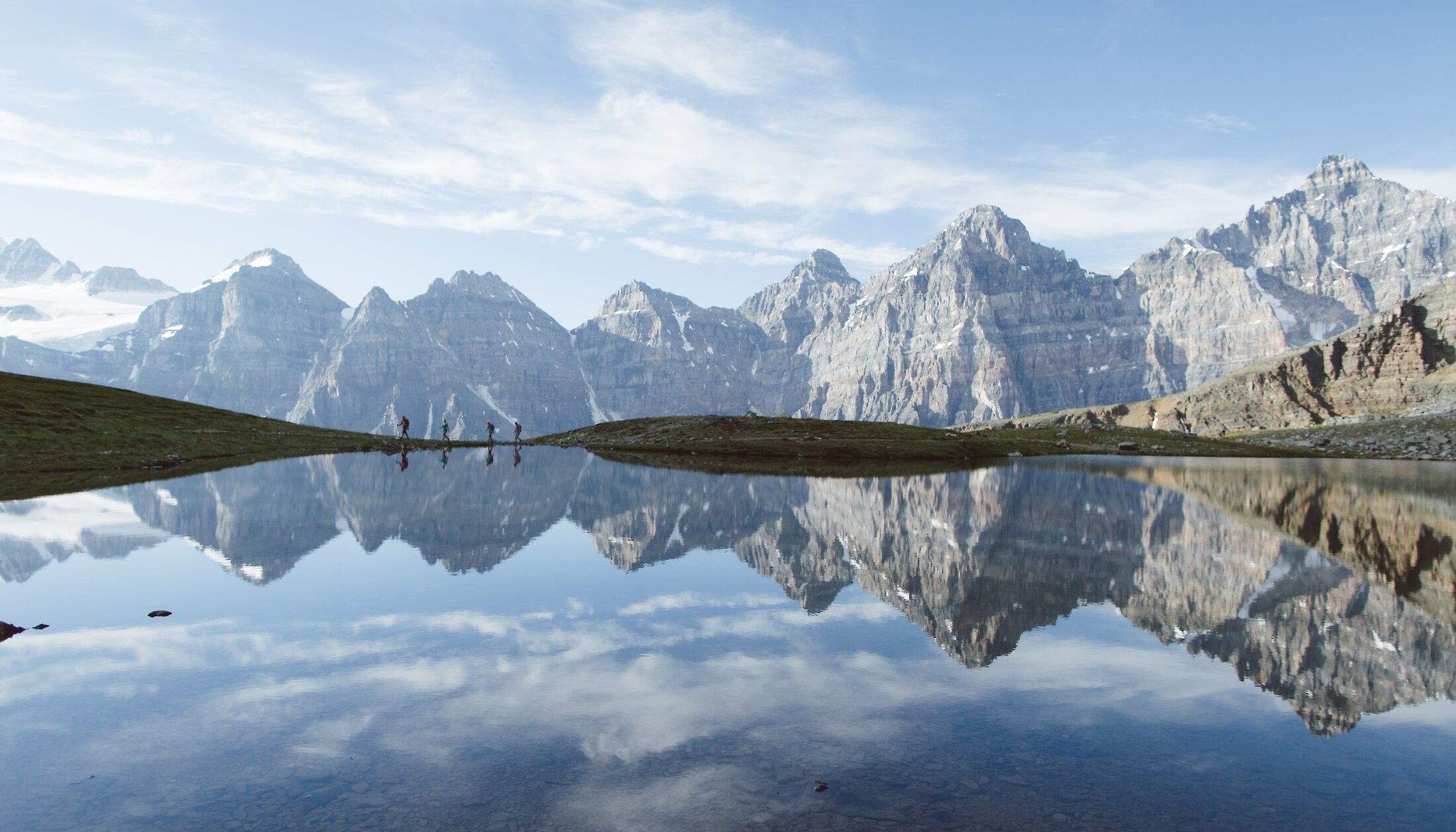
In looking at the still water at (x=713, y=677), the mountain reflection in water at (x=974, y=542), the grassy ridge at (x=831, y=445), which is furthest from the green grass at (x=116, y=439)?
the grassy ridge at (x=831, y=445)

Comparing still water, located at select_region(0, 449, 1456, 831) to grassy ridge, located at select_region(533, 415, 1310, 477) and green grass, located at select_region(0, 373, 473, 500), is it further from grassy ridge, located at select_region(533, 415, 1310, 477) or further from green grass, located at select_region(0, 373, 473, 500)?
grassy ridge, located at select_region(533, 415, 1310, 477)

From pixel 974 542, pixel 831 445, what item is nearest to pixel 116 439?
pixel 974 542

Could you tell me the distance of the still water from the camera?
10133 millimetres

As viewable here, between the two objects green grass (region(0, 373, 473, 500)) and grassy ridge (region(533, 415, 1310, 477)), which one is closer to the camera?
green grass (region(0, 373, 473, 500))

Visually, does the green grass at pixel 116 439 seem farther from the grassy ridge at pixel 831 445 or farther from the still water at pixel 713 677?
the grassy ridge at pixel 831 445

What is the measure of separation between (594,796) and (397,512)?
2920 cm

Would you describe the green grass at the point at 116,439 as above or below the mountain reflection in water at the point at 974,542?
above

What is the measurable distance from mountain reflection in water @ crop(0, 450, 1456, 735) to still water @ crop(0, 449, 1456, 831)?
0.66ft

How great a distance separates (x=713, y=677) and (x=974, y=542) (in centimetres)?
1862

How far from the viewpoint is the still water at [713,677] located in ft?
33.2

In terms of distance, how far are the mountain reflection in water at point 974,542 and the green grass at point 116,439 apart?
27.7ft

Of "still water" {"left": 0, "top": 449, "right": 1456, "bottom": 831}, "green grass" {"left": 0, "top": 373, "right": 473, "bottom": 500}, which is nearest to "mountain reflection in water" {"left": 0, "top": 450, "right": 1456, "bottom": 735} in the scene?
"still water" {"left": 0, "top": 449, "right": 1456, "bottom": 831}

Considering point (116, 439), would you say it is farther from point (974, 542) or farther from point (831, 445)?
point (831, 445)

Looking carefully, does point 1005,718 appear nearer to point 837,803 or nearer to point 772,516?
point 837,803
